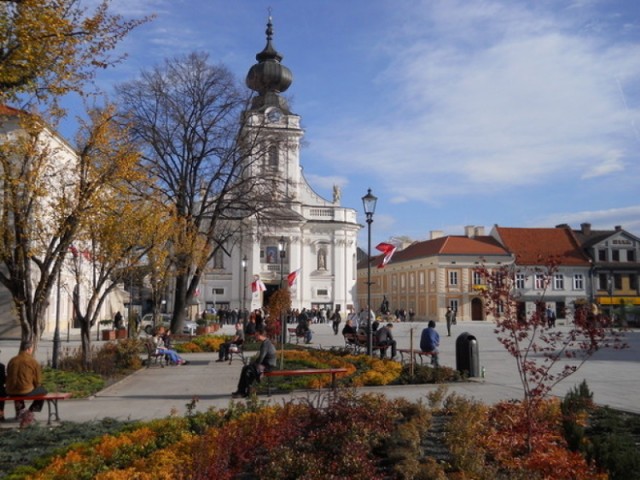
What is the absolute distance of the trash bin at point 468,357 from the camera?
52.4ft

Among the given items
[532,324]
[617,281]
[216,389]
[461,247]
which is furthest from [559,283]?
[532,324]

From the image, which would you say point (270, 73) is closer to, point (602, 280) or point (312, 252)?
point (312, 252)

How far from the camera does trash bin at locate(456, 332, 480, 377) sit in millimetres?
15961

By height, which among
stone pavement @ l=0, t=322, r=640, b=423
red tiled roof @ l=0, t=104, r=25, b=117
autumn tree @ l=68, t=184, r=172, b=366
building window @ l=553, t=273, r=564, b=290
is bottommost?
stone pavement @ l=0, t=322, r=640, b=423

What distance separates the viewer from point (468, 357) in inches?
630

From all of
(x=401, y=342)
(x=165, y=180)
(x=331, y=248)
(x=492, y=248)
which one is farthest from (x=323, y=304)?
(x=165, y=180)

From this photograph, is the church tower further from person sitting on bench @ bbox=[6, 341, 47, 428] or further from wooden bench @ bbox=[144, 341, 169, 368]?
person sitting on bench @ bbox=[6, 341, 47, 428]

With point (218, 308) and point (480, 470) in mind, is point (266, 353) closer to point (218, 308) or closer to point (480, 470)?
point (480, 470)

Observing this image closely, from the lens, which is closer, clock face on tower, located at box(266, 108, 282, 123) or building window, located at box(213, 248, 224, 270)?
clock face on tower, located at box(266, 108, 282, 123)

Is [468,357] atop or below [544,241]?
below

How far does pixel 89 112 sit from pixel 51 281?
561cm

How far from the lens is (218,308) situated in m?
65.1

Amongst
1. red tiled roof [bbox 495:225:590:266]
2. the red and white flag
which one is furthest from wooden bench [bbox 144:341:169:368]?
red tiled roof [bbox 495:225:590:266]

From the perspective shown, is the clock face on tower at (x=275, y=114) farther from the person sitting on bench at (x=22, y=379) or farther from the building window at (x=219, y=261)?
the person sitting on bench at (x=22, y=379)
